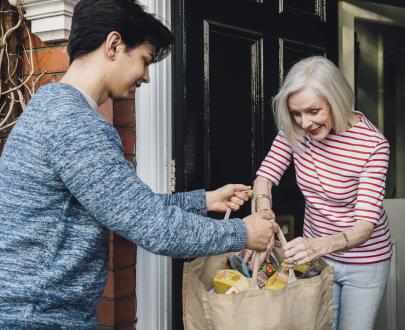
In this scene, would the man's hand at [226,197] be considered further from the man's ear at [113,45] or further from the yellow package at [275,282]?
the man's ear at [113,45]

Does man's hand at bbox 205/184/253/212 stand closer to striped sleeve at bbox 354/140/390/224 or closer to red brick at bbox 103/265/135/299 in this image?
striped sleeve at bbox 354/140/390/224

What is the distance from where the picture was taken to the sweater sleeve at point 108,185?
113cm

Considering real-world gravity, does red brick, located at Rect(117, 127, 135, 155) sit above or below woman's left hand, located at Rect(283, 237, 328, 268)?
above

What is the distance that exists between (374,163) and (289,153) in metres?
0.37

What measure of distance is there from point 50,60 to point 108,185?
1.09 m

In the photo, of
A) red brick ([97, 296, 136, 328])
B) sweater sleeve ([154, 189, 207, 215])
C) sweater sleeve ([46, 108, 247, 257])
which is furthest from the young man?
red brick ([97, 296, 136, 328])

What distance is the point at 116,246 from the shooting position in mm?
2021

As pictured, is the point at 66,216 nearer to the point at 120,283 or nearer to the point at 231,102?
the point at 120,283

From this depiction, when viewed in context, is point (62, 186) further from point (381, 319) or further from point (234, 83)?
point (381, 319)

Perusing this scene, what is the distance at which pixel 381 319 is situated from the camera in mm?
3127

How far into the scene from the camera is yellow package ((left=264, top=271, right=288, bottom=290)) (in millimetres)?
1586

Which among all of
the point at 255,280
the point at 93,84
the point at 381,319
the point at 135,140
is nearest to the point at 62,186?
the point at 93,84

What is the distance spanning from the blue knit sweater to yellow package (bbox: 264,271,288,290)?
1.19 feet

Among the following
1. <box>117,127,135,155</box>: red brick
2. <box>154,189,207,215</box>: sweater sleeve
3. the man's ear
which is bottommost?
<box>154,189,207,215</box>: sweater sleeve
